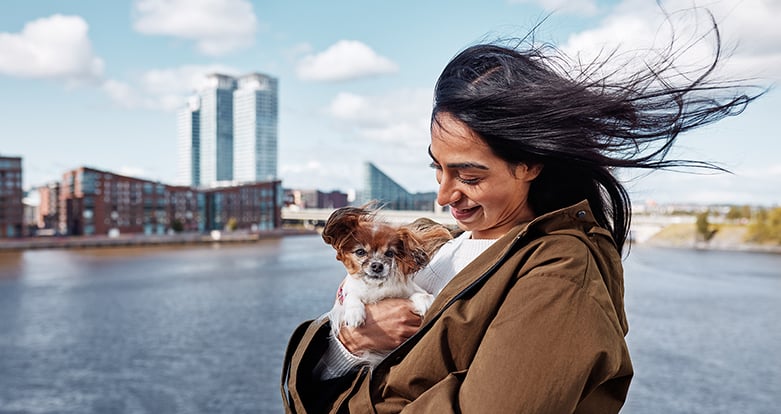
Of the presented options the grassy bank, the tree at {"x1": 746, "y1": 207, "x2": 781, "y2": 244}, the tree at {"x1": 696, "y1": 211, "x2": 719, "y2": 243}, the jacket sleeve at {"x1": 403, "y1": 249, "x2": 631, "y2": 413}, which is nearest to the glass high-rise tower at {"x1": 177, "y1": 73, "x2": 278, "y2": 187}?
the grassy bank

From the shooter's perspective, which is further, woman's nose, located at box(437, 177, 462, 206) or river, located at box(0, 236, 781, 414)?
river, located at box(0, 236, 781, 414)

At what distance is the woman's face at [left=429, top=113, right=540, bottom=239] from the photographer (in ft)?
2.95

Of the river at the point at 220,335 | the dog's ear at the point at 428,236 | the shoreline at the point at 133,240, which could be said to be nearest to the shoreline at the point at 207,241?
the shoreline at the point at 133,240

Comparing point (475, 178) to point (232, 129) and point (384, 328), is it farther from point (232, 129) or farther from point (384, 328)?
point (232, 129)

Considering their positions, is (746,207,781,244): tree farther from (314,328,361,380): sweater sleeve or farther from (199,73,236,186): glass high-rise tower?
(199,73,236,186): glass high-rise tower

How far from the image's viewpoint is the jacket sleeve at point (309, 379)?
1.05 meters

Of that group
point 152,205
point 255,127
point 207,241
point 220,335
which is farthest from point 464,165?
point 255,127

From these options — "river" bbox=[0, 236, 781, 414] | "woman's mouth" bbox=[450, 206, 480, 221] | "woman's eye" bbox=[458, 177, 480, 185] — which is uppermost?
"woman's eye" bbox=[458, 177, 480, 185]

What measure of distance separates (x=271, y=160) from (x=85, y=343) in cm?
6547

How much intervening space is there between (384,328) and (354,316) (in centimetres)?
6

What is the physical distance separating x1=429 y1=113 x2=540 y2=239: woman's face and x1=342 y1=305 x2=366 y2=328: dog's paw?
0.24 m

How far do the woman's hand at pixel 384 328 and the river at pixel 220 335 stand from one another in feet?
38.5

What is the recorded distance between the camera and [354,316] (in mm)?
1070

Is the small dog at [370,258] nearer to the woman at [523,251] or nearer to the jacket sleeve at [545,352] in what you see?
the woman at [523,251]
